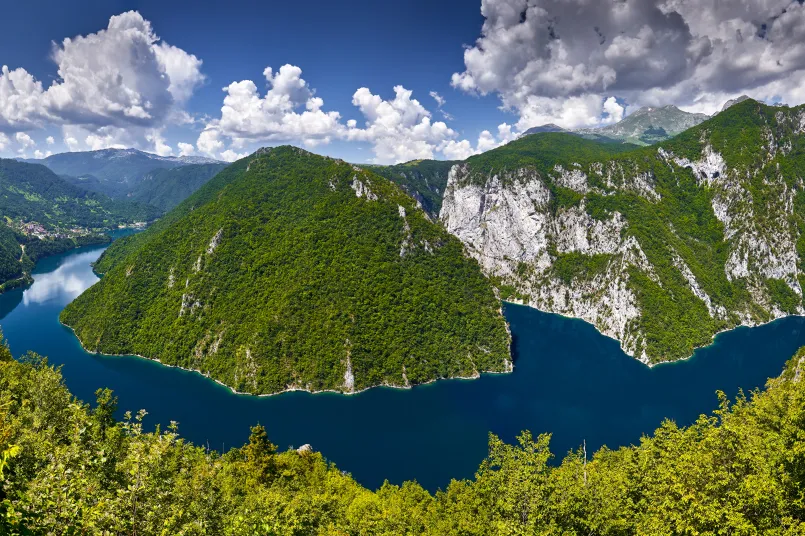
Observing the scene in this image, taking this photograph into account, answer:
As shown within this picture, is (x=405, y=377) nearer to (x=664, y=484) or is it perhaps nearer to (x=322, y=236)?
(x=322, y=236)

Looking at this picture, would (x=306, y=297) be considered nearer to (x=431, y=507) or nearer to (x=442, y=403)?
(x=442, y=403)

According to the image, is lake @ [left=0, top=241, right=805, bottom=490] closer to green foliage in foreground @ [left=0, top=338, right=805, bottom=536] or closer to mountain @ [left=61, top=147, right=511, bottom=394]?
mountain @ [left=61, top=147, right=511, bottom=394]

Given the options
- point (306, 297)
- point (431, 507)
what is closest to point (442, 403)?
point (306, 297)

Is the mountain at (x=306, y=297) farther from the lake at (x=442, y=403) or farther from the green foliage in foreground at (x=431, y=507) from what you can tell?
the green foliage in foreground at (x=431, y=507)

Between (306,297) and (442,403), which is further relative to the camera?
(306,297)

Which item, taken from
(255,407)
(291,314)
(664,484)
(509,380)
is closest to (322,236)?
(291,314)
